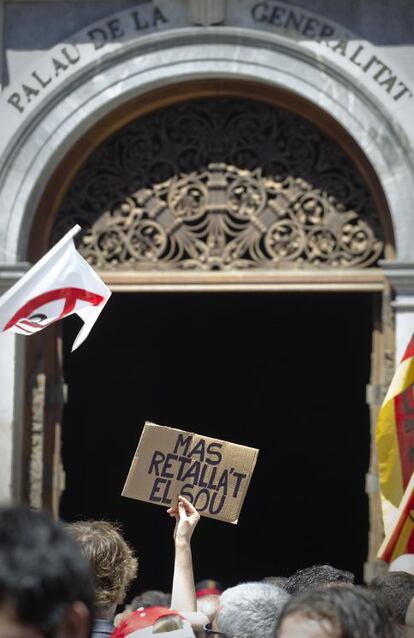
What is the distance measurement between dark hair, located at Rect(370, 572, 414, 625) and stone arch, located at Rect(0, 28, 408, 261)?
4300 mm

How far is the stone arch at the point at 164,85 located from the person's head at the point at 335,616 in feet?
20.4

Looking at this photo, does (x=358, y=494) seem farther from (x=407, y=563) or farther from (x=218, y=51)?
(x=407, y=563)

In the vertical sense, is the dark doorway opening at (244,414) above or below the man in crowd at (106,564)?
above

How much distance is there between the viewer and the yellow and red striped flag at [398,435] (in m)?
6.93

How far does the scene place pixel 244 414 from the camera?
14641mm

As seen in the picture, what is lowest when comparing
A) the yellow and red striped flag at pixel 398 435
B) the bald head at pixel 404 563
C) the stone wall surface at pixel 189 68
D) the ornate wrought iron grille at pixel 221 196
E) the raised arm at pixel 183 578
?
the raised arm at pixel 183 578

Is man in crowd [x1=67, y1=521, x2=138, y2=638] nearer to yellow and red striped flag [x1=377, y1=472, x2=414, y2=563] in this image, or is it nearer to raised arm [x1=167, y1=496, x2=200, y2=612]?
raised arm [x1=167, y1=496, x2=200, y2=612]

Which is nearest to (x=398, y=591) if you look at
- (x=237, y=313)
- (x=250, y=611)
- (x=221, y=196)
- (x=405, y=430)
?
(x=250, y=611)

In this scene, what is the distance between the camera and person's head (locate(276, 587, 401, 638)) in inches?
103

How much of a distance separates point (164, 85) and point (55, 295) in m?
3.09

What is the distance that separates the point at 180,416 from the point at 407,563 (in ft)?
26.5

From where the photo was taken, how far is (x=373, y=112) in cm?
877

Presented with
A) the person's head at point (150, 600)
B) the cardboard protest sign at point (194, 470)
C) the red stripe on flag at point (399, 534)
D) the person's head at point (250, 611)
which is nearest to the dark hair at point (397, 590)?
the cardboard protest sign at point (194, 470)

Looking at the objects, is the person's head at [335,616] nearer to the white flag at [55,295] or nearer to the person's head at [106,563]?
the person's head at [106,563]
